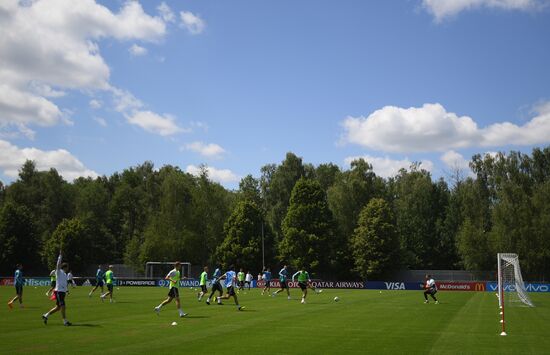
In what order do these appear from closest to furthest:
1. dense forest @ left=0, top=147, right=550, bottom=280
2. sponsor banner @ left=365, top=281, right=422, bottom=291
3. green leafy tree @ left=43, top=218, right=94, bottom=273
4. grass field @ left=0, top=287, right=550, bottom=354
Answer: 1. grass field @ left=0, top=287, right=550, bottom=354
2. sponsor banner @ left=365, top=281, right=422, bottom=291
3. dense forest @ left=0, top=147, right=550, bottom=280
4. green leafy tree @ left=43, top=218, right=94, bottom=273

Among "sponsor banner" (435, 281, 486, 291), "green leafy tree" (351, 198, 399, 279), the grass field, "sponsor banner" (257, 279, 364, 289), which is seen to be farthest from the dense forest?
the grass field

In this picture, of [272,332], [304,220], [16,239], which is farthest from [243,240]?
[272,332]

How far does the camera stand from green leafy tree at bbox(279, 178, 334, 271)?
247 feet

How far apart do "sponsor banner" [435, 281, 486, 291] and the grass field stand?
34076 millimetres

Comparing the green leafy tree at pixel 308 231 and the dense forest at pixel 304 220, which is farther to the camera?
the green leafy tree at pixel 308 231

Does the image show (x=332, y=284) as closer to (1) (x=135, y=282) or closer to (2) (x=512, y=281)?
(1) (x=135, y=282)

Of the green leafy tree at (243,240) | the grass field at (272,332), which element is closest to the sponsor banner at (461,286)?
the green leafy tree at (243,240)

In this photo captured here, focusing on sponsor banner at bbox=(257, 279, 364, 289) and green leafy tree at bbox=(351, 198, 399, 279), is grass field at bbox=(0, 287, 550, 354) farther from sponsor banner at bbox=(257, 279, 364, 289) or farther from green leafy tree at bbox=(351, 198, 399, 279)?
green leafy tree at bbox=(351, 198, 399, 279)

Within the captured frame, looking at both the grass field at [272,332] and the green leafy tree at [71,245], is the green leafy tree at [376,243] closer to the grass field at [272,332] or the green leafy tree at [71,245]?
the green leafy tree at [71,245]

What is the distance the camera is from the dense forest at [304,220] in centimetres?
7150

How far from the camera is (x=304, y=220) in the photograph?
7700 centimetres

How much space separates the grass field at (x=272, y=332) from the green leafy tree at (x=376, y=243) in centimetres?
4773

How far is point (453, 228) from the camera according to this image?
273 ft

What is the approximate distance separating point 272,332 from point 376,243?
58.5 metres
